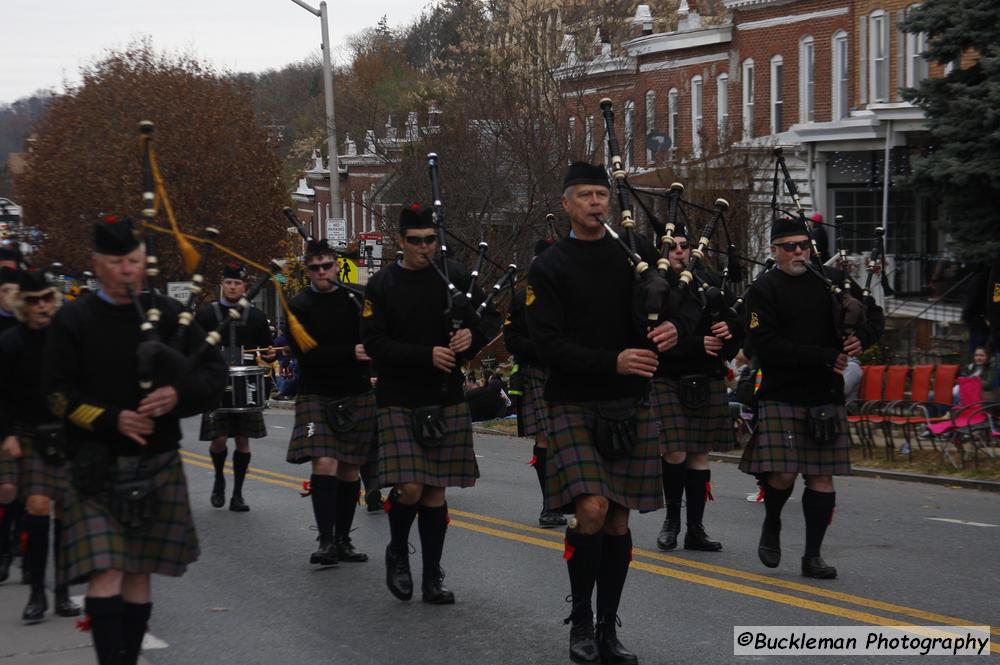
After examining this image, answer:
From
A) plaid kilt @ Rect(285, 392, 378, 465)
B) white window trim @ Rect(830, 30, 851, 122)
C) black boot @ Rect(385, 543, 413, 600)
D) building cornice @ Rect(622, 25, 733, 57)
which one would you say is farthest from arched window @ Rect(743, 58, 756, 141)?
black boot @ Rect(385, 543, 413, 600)

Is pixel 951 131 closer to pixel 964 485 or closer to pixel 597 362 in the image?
pixel 964 485

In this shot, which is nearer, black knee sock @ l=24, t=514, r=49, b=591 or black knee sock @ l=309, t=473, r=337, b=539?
black knee sock @ l=24, t=514, r=49, b=591

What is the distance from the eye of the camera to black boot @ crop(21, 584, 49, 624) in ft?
27.1

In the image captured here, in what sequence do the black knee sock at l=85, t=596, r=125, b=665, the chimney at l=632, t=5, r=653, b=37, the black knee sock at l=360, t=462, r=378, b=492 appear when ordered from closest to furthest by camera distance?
the black knee sock at l=85, t=596, r=125, b=665
the black knee sock at l=360, t=462, r=378, b=492
the chimney at l=632, t=5, r=653, b=37

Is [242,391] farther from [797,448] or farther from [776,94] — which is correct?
[776,94]

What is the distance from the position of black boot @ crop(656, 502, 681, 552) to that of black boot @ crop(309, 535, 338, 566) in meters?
2.17

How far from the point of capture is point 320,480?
9680 mm

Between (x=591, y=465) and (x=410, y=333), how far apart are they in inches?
81.0

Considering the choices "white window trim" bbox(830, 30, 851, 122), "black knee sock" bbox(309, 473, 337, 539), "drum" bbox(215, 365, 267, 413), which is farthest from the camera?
"white window trim" bbox(830, 30, 851, 122)

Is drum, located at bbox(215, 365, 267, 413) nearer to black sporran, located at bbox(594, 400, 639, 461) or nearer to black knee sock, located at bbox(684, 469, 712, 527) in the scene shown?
black knee sock, located at bbox(684, 469, 712, 527)

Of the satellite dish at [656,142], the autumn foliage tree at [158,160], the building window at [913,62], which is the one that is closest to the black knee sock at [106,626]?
the building window at [913,62]

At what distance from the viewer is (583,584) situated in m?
6.62

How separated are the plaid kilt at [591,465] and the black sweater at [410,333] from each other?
1.67 meters

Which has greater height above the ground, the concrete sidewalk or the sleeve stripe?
the sleeve stripe
